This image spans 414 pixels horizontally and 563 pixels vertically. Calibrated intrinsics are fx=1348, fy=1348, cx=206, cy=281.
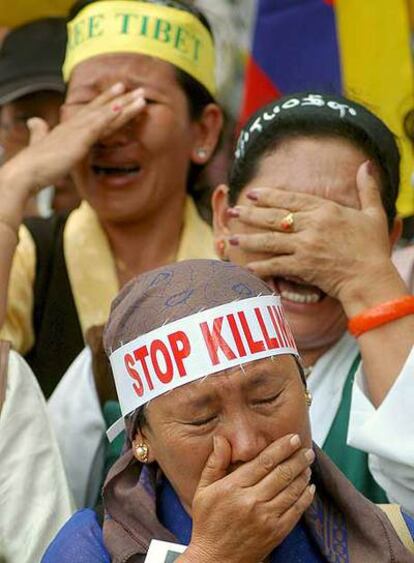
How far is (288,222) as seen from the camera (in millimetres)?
2799

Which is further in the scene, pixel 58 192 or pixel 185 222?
pixel 58 192

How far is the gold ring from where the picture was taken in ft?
9.17

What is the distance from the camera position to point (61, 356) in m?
3.36

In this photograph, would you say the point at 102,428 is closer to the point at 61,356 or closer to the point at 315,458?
the point at 61,356

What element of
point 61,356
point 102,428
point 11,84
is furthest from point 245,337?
point 11,84

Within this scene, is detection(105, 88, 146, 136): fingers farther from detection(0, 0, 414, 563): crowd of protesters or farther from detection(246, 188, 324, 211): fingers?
detection(246, 188, 324, 211): fingers

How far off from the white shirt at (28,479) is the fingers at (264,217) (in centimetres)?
57

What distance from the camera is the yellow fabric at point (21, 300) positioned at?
3314 millimetres

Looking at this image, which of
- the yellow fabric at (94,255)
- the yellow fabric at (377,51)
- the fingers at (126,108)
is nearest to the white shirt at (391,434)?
the yellow fabric at (94,255)

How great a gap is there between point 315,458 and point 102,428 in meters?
0.79

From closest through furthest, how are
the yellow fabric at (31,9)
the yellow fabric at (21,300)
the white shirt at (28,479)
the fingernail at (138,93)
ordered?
the white shirt at (28,479)
the yellow fabric at (21,300)
the fingernail at (138,93)
the yellow fabric at (31,9)

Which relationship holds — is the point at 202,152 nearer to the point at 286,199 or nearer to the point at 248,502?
the point at 286,199

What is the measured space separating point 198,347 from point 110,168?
1391mm

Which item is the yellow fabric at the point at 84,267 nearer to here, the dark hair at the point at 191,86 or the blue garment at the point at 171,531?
the dark hair at the point at 191,86
